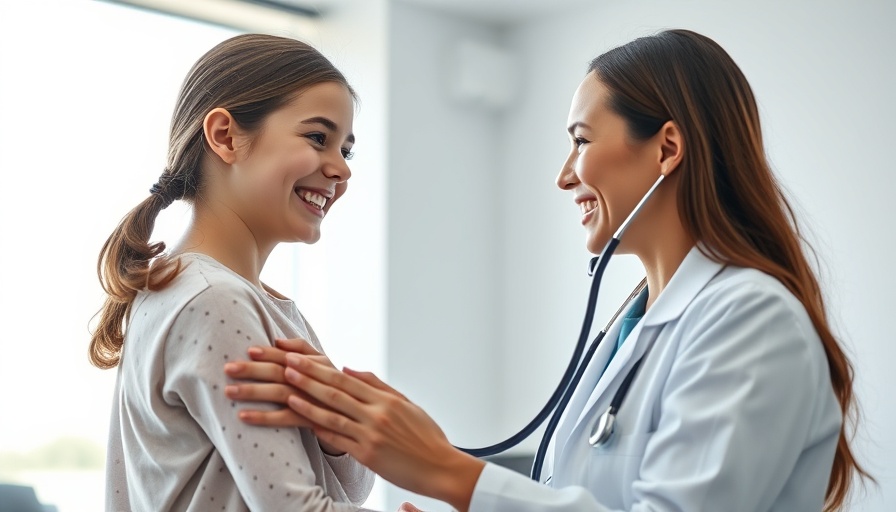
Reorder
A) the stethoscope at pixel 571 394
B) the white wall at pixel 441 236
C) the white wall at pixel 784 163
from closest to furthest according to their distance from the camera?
the stethoscope at pixel 571 394 → the white wall at pixel 784 163 → the white wall at pixel 441 236

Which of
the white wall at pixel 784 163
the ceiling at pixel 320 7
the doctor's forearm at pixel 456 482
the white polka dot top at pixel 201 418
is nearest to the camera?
the white polka dot top at pixel 201 418

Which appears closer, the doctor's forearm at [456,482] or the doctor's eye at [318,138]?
the doctor's forearm at [456,482]

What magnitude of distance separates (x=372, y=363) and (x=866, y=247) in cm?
190

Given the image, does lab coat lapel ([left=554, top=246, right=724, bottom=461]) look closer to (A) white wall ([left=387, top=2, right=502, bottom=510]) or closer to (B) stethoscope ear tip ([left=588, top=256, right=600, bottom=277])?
(B) stethoscope ear tip ([left=588, top=256, right=600, bottom=277])

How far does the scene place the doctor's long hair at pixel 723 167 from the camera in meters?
1.48

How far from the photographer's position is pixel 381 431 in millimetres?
1330

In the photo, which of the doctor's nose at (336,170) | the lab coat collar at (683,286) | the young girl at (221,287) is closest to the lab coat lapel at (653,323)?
the lab coat collar at (683,286)

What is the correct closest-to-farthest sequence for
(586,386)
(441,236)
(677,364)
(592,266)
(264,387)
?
1. (264,387)
2. (677,364)
3. (586,386)
4. (592,266)
5. (441,236)

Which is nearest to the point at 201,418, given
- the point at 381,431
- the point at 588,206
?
the point at 381,431

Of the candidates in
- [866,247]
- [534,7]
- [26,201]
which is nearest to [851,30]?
[866,247]

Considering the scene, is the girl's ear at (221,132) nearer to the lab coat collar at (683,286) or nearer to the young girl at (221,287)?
the young girl at (221,287)

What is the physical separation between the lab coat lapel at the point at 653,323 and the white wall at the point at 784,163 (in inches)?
61.6

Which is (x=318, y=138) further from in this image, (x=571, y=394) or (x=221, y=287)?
(x=571, y=394)

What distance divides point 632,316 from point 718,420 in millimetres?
535
